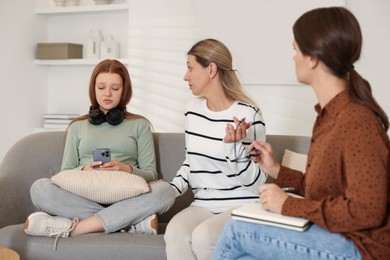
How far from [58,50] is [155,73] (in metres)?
0.88

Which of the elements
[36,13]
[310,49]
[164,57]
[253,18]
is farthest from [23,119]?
[310,49]

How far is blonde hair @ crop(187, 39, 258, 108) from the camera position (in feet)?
8.87

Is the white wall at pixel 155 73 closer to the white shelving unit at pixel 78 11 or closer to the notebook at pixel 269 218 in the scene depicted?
the white shelving unit at pixel 78 11

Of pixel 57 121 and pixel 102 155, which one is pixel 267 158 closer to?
pixel 102 155

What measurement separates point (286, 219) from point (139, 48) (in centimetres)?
308

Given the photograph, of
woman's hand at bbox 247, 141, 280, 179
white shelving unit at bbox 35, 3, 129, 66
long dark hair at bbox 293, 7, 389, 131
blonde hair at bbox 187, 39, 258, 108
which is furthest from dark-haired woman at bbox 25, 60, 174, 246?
white shelving unit at bbox 35, 3, 129, 66

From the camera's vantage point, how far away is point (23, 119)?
4852 mm

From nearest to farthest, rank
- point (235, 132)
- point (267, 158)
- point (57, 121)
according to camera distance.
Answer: point (267, 158), point (235, 132), point (57, 121)

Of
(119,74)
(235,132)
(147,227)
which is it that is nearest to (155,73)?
(119,74)

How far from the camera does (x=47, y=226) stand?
253 cm

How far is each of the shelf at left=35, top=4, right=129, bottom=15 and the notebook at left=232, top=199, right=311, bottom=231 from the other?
10.3 ft

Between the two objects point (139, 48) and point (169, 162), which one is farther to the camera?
point (139, 48)

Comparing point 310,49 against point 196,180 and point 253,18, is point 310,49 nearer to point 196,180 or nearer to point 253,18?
point 196,180

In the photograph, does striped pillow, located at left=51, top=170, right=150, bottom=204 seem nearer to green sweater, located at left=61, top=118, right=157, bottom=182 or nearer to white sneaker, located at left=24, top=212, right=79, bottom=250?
white sneaker, located at left=24, top=212, right=79, bottom=250
